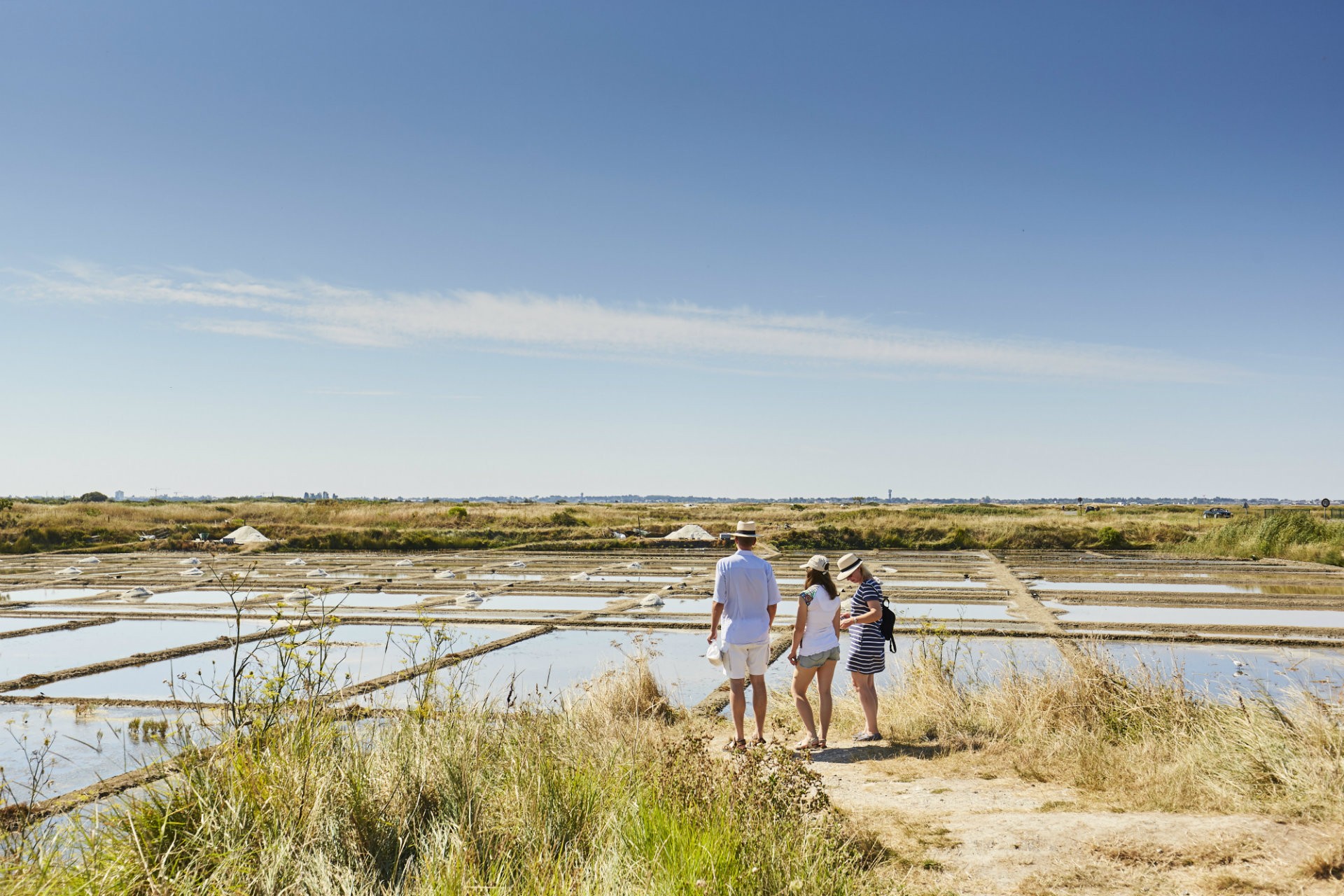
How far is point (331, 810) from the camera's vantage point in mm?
3539

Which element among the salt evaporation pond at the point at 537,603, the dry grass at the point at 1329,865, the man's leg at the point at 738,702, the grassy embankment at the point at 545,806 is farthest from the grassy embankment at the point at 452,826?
the salt evaporation pond at the point at 537,603

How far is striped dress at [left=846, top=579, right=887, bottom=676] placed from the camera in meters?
6.29

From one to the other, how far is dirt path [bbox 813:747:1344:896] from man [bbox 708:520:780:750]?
1.10 meters

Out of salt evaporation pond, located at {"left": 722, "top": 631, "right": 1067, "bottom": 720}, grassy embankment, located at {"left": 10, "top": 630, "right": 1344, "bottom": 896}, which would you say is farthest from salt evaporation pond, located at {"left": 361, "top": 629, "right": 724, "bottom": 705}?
grassy embankment, located at {"left": 10, "top": 630, "right": 1344, "bottom": 896}

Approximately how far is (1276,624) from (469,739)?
12.4 m

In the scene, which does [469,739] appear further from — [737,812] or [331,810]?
[737,812]

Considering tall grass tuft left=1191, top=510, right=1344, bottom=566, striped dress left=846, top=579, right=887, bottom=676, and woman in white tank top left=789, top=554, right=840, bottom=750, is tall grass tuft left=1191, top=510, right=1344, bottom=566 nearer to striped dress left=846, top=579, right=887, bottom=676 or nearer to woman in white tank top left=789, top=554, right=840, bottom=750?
striped dress left=846, top=579, right=887, bottom=676

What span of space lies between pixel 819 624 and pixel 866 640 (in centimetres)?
53

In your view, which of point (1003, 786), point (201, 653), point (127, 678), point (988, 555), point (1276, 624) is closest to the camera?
point (1003, 786)

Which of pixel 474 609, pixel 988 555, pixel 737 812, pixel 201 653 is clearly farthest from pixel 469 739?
pixel 988 555

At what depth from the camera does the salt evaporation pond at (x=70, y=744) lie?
18.4ft

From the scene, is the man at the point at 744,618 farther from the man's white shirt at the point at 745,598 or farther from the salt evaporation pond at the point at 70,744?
the salt evaporation pond at the point at 70,744

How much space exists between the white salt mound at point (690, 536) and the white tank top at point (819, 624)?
24.9 meters

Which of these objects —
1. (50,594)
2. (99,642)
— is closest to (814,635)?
(99,642)
